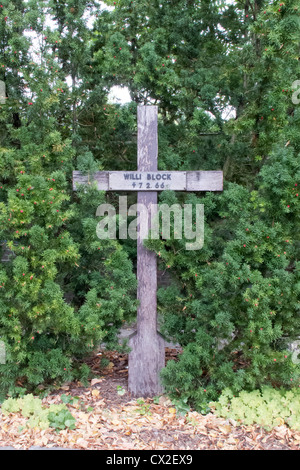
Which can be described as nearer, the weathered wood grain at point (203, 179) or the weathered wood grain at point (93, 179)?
the weathered wood grain at point (93, 179)

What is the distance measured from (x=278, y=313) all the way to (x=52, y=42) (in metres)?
3.22

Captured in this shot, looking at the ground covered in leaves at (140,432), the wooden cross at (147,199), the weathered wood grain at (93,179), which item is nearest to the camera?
the ground covered in leaves at (140,432)

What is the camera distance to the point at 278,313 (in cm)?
400

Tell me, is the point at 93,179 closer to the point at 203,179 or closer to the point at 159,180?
the point at 159,180

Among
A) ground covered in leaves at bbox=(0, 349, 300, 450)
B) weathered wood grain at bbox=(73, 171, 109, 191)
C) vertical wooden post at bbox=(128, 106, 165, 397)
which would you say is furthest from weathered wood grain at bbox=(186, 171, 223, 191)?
ground covered in leaves at bbox=(0, 349, 300, 450)

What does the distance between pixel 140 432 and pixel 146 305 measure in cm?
123

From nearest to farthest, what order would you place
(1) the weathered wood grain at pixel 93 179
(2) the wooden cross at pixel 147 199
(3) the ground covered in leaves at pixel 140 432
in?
(3) the ground covered in leaves at pixel 140 432 → (1) the weathered wood grain at pixel 93 179 → (2) the wooden cross at pixel 147 199

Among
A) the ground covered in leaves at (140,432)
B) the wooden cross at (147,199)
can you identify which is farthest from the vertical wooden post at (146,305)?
the ground covered in leaves at (140,432)

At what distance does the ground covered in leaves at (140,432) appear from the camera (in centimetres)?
345

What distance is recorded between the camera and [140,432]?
363 cm

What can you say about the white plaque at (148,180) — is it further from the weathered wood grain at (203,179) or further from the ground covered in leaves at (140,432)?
the ground covered in leaves at (140,432)

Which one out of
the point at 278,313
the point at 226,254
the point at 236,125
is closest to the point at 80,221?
the point at 226,254

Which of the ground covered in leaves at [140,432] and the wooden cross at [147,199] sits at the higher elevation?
the wooden cross at [147,199]
